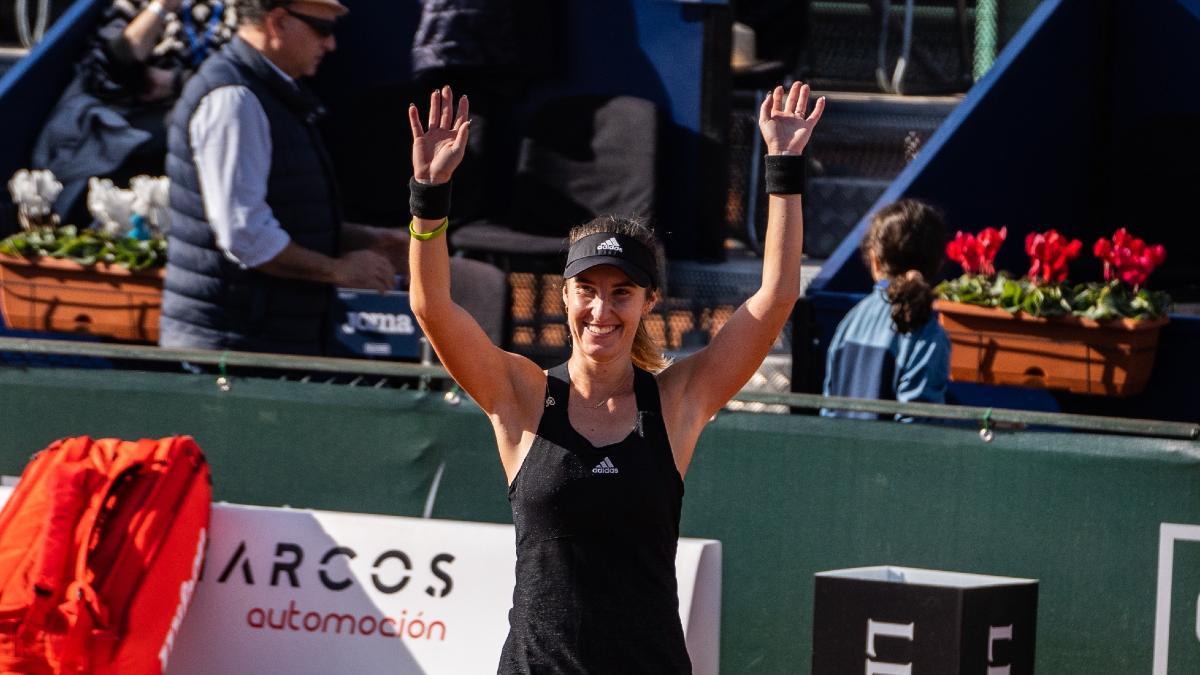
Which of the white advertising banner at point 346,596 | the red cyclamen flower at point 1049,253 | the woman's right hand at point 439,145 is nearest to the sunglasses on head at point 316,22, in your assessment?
the white advertising banner at point 346,596

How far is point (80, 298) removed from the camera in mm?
7051

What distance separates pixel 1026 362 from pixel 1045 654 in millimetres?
1675

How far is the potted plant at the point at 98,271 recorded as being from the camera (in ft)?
22.8

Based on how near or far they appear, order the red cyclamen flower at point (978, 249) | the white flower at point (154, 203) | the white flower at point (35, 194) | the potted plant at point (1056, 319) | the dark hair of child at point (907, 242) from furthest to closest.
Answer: the white flower at point (35, 194), the white flower at point (154, 203), the red cyclamen flower at point (978, 249), the potted plant at point (1056, 319), the dark hair of child at point (907, 242)

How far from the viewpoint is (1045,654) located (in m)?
4.97

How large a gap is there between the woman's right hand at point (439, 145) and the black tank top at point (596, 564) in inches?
Result: 23.5

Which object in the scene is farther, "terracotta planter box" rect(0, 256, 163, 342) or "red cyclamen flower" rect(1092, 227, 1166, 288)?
"terracotta planter box" rect(0, 256, 163, 342)

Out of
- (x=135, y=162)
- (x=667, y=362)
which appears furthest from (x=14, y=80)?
(x=667, y=362)

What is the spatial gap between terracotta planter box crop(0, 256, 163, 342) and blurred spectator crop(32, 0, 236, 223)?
0.80 meters

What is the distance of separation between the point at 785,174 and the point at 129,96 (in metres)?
5.28

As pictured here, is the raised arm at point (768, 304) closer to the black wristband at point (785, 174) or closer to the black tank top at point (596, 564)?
the black wristband at point (785, 174)

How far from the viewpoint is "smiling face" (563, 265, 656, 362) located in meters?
3.52

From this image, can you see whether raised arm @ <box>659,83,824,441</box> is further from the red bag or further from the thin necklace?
the red bag

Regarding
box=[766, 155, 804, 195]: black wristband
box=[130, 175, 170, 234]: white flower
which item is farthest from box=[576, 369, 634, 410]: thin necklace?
box=[130, 175, 170, 234]: white flower
